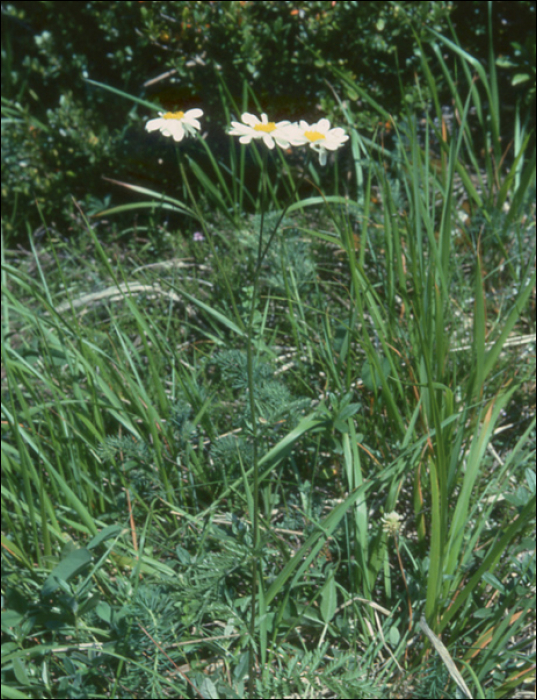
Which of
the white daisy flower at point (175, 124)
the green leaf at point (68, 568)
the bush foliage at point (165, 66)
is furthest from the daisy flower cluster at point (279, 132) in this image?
the bush foliage at point (165, 66)

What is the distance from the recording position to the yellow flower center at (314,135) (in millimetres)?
1040

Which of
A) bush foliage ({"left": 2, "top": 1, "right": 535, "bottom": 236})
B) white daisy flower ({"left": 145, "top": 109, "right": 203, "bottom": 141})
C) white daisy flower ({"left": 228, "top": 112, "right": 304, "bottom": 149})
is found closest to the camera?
white daisy flower ({"left": 228, "top": 112, "right": 304, "bottom": 149})

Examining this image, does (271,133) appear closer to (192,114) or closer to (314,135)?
(314,135)

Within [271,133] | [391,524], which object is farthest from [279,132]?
[391,524]

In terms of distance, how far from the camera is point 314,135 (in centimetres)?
105

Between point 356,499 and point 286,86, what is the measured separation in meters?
1.99

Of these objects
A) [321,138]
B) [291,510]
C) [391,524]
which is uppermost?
[321,138]

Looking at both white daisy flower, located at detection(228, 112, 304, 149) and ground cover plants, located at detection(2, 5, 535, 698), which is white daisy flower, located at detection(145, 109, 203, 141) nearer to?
ground cover plants, located at detection(2, 5, 535, 698)

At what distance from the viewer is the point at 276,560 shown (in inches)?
62.0

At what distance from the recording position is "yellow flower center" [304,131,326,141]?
1.04 m

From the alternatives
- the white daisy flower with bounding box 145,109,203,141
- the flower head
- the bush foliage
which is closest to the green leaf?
the flower head

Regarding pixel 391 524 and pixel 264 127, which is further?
pixel 391 524

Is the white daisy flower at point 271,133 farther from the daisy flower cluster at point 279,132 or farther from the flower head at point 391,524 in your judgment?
the flower head at point 391,524

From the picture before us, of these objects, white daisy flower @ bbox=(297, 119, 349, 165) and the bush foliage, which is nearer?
white daisy flower @ bbox=(297, 119, 349, 165)
